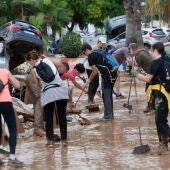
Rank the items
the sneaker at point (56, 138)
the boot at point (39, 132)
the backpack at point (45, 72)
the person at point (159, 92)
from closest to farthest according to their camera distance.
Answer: the person at point (159, 92) → the backpack at point (45, 72) → the sneaker at point (56, 138) → the boot at point (39, 132)

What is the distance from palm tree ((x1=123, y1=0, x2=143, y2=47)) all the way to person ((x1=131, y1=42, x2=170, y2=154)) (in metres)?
18.9

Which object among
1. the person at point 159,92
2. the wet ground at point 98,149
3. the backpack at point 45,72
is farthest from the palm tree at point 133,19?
the person at point 159,92

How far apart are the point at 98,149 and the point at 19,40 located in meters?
4.86

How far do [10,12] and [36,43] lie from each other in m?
16.4

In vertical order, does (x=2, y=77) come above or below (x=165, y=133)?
above

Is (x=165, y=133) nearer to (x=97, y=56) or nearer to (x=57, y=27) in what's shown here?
(x=97, y=56)

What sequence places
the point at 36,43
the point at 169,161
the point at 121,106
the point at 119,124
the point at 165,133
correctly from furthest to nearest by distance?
1. the point at 121,106
2. the point at 36,43
3. the point at 119,124
4. the point at 165,133
5. the point at 169,161

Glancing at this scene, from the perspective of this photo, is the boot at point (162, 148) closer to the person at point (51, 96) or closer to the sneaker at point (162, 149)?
the sneaker at point (162, 149)

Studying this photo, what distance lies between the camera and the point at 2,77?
8578mm

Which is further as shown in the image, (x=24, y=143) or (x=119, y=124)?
(x=119, y=124)

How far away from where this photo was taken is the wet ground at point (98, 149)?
8578mm

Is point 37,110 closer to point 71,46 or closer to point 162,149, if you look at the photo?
point 162,149

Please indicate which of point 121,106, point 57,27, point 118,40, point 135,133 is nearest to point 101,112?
point 121,106

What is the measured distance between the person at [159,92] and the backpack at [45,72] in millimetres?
1458
